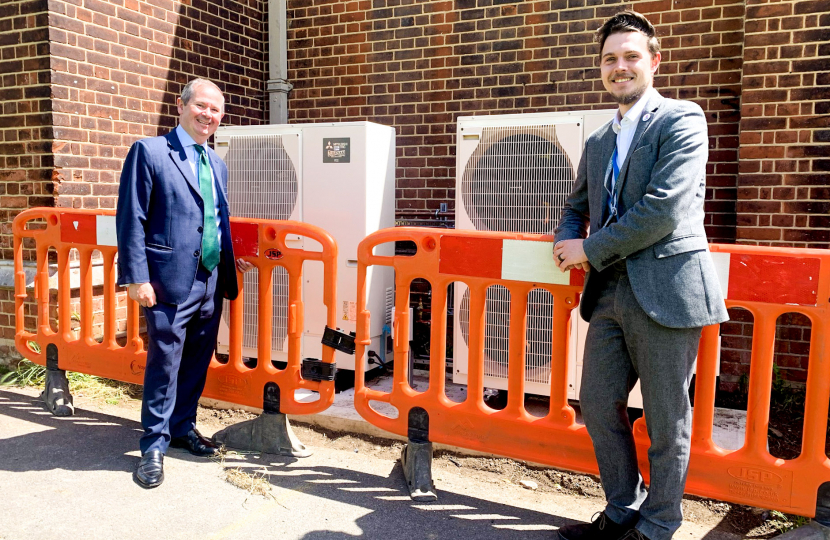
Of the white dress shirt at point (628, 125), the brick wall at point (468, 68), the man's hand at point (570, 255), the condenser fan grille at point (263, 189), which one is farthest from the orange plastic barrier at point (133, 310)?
the brick wall at point (468, 68)

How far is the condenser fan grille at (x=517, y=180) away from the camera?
387 centimetres

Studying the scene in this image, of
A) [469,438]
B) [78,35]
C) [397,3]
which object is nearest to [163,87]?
[78,35]

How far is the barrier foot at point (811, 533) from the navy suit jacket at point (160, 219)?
9.97 feet

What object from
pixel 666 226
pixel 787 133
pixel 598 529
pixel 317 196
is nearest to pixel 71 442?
pixel 317 196

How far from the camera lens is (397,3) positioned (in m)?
5.82

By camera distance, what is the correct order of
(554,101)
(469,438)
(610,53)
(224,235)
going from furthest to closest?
1. (554,101)
2. (224,235)
3. (469,438)
4. (610,53)

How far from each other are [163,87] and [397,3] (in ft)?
7.01

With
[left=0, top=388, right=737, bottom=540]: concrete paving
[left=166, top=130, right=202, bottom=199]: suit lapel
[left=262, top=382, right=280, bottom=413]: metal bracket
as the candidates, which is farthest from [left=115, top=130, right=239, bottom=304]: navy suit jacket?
[left=0, top=388, right=737, bottom=540]: concrete paving

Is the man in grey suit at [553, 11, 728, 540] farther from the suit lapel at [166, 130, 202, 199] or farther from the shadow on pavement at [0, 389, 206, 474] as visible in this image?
the shadow on pavement at [0, 389, 206, 474]

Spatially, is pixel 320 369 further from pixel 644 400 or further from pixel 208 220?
pixel 644 400

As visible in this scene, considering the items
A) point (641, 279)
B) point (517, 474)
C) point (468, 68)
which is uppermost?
point (468, 68)

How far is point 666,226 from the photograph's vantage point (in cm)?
243

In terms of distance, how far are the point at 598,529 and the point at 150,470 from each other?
2196 millimetres

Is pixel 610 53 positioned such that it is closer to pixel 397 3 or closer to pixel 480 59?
pixel 480 59
